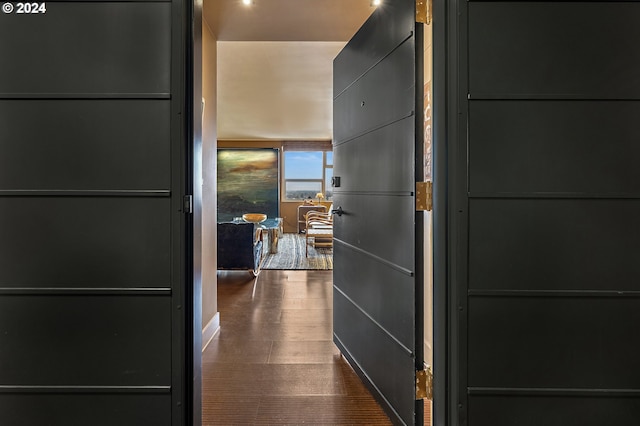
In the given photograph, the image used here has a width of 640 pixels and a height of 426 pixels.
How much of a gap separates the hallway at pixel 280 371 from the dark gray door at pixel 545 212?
2.49 ft

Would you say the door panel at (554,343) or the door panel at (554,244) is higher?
the door panel at (554,244)

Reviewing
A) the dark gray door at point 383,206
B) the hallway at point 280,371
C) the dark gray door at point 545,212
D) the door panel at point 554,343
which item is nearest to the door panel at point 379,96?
the dark gray door at point 383,206

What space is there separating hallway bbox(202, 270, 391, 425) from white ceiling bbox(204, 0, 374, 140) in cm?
243

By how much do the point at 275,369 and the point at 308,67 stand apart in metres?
3.48

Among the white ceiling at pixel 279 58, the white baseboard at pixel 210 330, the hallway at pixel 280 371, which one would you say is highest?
the white ceiling at pixel 279 58

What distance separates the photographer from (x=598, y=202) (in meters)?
1.31

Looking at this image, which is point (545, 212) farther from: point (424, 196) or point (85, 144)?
point (85, 144)

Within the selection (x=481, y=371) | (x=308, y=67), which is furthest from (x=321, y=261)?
(x=481, y=371)

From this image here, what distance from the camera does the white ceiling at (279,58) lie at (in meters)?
2.37

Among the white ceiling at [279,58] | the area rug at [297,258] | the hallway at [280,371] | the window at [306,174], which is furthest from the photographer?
the window at [306,174]

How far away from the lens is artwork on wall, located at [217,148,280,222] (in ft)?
31.5

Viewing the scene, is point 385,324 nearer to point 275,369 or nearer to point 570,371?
point 570,371

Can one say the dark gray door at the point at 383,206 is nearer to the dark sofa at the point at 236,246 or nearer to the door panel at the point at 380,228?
the door panel at the point at 380,228

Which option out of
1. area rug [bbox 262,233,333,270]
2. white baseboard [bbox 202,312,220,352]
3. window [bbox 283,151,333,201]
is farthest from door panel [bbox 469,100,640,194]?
window [bbox 283,151,333,201]
